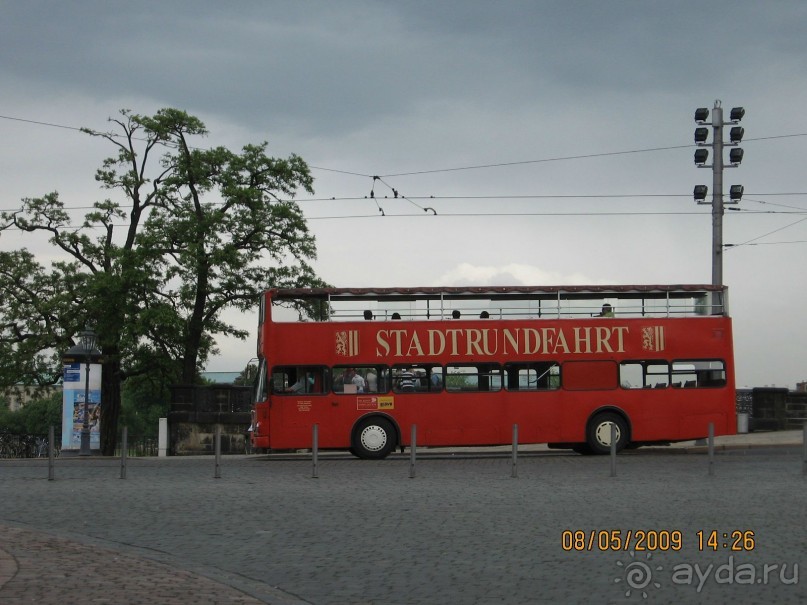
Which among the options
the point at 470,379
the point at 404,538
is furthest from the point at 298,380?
the point at 404,538

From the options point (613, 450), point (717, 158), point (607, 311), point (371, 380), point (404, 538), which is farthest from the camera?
point (717, 158)

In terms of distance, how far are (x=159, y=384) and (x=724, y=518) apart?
38.0 metres

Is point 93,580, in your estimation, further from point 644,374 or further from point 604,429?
point 644,374

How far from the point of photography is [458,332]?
92.9ft

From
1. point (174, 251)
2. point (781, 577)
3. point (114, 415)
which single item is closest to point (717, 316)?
point (781, 577)

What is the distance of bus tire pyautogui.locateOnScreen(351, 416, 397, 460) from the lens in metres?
28.5

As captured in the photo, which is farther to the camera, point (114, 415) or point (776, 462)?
point (114, 415)

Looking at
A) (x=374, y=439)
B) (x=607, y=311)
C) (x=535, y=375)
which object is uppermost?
(x=607, y=311)

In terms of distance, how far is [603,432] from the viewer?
28.3 m

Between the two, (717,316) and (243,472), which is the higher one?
(717,316)

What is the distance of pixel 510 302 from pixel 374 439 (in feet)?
14.8

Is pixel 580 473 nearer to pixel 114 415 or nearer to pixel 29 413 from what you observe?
pixel 114 415

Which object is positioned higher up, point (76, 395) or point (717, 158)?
point (717, 158)

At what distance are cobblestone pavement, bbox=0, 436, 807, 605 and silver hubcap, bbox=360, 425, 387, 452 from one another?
226 inches
